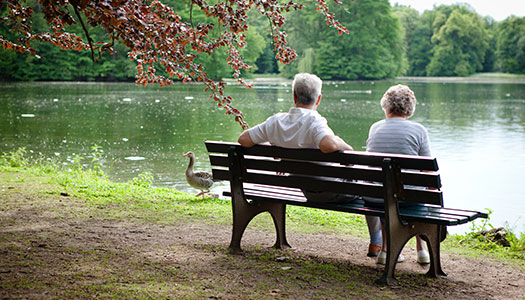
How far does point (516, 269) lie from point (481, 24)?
340 ft

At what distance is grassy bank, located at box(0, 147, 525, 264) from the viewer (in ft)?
19.7

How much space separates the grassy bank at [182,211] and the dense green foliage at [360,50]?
3532 cm

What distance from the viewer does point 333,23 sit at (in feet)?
21.2

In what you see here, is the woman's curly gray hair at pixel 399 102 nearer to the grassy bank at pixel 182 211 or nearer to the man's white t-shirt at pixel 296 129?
the man's white t-shirt at pixel 296 129

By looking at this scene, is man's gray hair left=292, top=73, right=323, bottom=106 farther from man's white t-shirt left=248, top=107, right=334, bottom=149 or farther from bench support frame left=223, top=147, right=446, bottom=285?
bench support frame left=223, top=147, right=446, bottom=285

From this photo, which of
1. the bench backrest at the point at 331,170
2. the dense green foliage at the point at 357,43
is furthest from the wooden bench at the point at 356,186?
the dense green foliage at the point at 357,43

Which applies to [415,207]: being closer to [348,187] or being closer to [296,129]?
[348,187]

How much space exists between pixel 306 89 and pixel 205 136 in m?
14.5

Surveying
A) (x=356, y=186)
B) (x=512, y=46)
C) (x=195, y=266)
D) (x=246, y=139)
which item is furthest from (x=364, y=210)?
(x=512, y=46)

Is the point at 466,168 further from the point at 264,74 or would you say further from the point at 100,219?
the point at 264,74

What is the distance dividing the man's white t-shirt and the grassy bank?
198 cm

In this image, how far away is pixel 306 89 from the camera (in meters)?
4.36

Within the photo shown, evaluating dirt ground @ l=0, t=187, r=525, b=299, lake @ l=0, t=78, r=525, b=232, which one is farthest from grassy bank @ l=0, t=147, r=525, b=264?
lake @ l=0, t=78, r=525, b=232

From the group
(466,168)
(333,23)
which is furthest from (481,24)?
(333,23)
